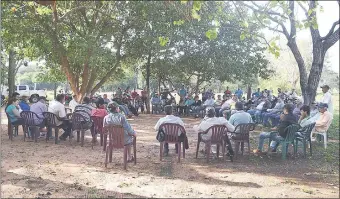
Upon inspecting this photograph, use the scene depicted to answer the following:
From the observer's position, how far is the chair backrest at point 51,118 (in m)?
8.62

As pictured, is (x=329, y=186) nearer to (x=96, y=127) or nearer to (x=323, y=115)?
(x=323, y=115)

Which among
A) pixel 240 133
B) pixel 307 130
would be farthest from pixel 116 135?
pixel 307 130

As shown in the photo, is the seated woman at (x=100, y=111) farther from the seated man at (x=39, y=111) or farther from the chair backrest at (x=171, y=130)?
the chair backrest at (x=171, y=130)

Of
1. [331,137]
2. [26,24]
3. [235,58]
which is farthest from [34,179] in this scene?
[235,58]

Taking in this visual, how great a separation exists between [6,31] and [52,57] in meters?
4.05

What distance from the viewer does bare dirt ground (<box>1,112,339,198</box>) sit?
16.7 feet

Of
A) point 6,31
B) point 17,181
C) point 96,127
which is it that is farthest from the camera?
point 6,31

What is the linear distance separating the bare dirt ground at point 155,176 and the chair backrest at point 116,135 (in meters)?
0.45

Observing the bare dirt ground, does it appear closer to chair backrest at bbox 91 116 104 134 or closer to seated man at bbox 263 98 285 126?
chair backrest at bbox 91 116 104 134

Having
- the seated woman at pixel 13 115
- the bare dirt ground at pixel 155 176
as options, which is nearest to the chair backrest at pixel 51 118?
the bare dirt ground at pixel 155 176

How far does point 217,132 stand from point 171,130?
0.96 m

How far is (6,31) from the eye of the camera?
1345 cm

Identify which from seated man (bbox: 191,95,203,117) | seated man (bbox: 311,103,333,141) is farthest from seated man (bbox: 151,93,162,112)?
seated man (bbox: 311,103,333,141)

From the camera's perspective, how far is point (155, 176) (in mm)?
5961
